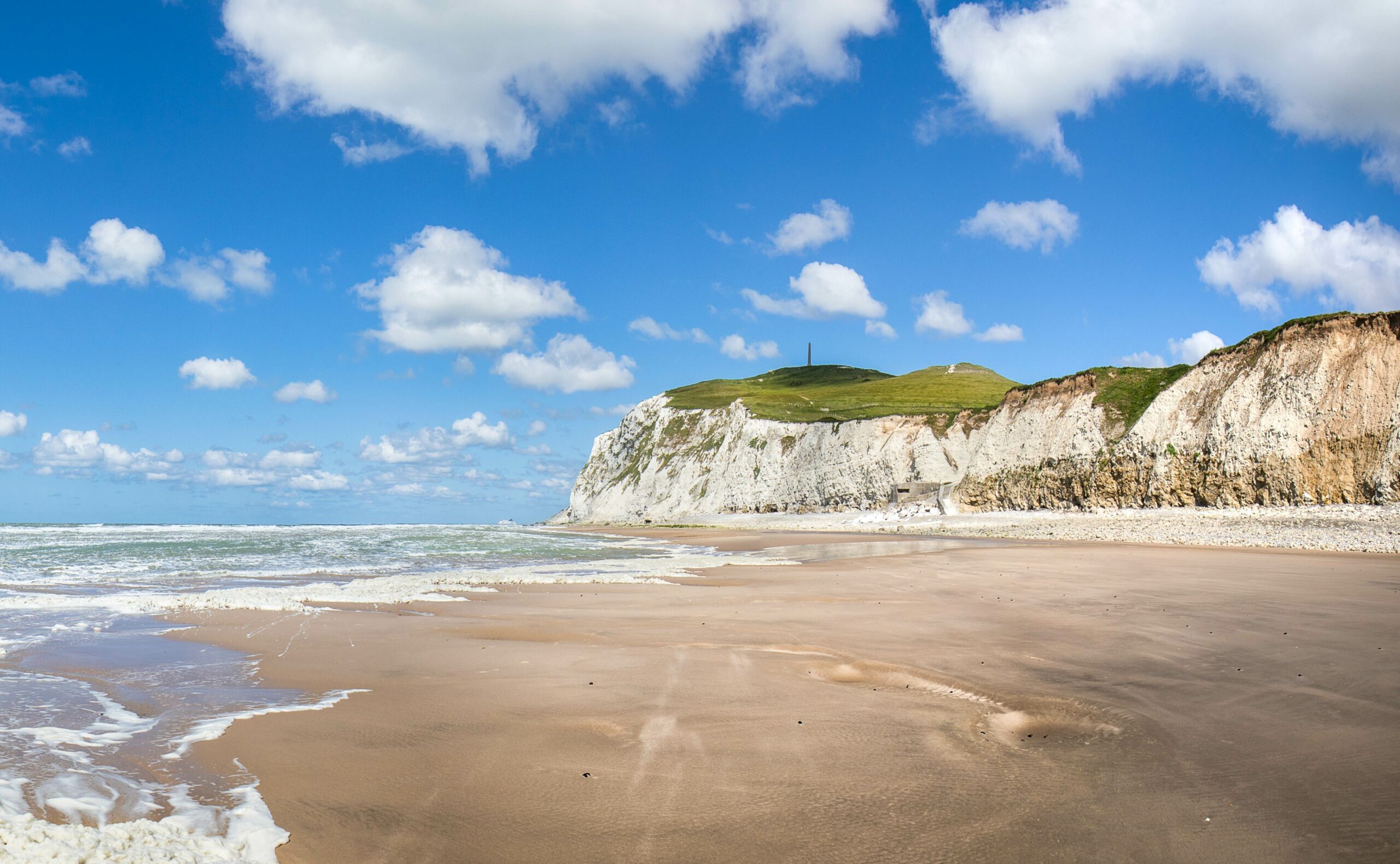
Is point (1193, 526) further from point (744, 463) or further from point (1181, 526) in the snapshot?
point (744, 463)

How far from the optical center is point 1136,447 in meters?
34.1

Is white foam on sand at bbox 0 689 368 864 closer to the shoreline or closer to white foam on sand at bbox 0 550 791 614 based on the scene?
white foam on sand at bbox 0 550 791 614

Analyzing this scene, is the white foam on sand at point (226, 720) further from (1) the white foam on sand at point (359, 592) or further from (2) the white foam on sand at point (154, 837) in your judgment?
(1) the white foam on sand at point (359, 592)

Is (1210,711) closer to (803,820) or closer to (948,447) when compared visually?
(803,820)

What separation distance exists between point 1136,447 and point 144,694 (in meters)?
36.5

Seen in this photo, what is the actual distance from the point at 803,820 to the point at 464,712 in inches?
112

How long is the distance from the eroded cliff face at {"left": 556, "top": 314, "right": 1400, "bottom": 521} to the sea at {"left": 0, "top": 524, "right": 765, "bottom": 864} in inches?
888

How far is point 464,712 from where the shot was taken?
5.45 metres

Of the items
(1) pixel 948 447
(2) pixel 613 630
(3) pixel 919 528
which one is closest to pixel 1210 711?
(2) pixel 613 630

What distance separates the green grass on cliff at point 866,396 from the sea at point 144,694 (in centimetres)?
4238

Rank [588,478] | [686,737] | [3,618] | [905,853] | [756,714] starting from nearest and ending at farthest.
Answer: [905,853] < [686,737] < [756,714] < [3,618] < [588,478]

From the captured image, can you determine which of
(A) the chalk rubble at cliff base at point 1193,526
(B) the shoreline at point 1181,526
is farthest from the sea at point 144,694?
(A) the chalk rubble at cliff base at point 1193,526

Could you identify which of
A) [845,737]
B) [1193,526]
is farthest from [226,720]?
[1193,526]

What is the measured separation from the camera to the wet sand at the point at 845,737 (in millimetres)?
3367
